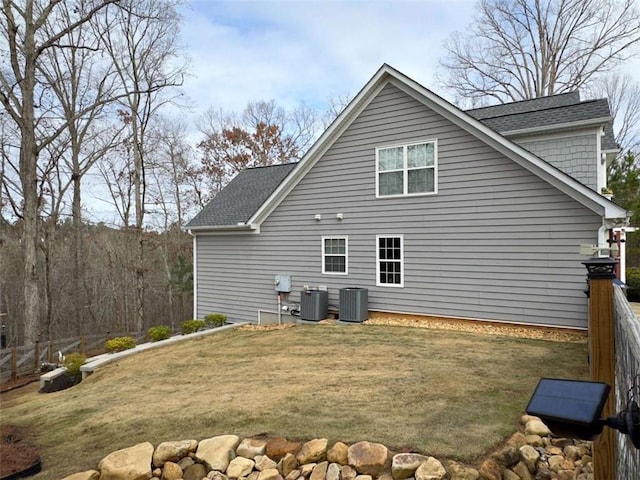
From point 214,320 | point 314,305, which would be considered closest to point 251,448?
point 314,305

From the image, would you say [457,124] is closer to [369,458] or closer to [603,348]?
[603,348]

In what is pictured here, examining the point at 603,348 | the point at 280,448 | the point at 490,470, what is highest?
the point at 603,348

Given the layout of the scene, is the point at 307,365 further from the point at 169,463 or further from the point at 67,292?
the point at 67,292

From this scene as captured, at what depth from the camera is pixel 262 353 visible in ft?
25.5

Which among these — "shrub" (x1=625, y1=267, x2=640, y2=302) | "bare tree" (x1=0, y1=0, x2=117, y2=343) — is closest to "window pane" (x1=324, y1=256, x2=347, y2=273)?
"bare tree" (x1=0, y1=0, x2=117, y2=343)

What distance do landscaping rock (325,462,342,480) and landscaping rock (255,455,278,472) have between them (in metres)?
0.51

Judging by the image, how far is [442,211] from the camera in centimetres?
917

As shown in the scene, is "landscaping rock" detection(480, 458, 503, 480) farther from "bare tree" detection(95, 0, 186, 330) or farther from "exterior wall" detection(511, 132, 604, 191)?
"bare tree" detection(95, 0, 186, 330)

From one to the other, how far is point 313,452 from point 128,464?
1.77 metres

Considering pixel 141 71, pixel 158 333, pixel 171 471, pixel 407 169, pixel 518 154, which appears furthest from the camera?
pixel 141 71

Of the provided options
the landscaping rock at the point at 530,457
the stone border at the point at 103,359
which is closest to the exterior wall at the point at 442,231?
the stone border at the point at 103,359

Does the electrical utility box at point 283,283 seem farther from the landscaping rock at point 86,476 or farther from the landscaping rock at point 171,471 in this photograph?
the landscaping rock at point 86,476

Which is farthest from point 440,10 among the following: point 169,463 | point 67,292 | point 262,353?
point 67,292

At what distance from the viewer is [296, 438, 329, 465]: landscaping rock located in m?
3.65
